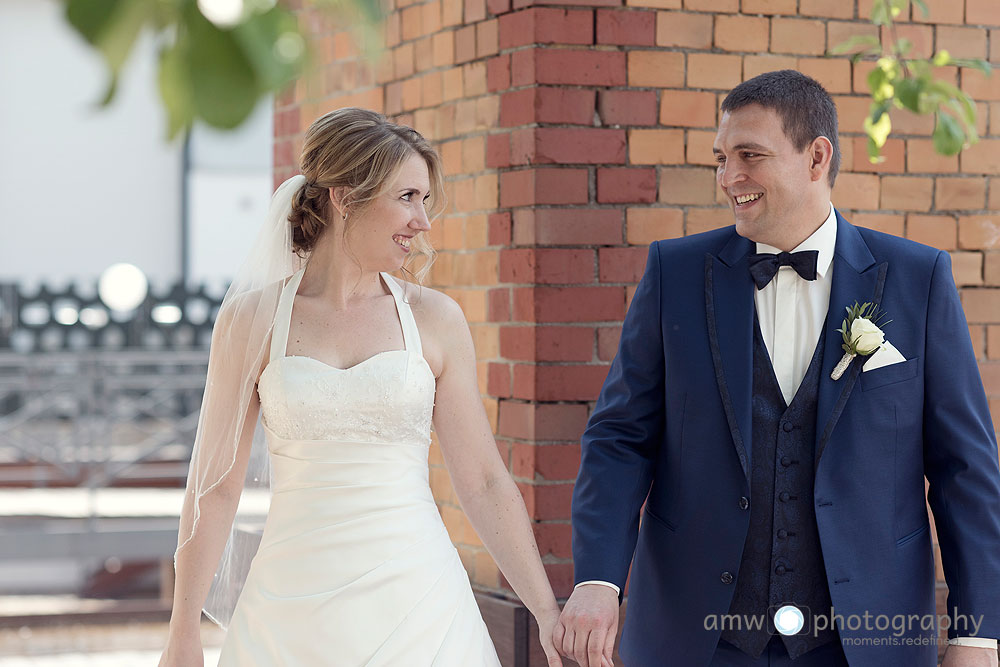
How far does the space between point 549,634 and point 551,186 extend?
1.36 m

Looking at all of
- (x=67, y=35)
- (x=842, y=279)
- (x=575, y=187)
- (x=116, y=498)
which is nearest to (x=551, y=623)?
(x=842, y=279)

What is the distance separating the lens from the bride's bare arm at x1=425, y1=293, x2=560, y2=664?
9.61 ft

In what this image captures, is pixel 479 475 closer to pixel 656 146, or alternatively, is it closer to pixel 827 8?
pixel 656 146

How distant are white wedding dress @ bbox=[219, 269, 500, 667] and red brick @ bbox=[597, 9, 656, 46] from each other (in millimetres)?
1270

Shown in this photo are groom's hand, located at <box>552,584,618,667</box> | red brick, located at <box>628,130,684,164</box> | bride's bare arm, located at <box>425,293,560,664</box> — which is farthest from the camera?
red brick, located at <box>628,130,684,164</box>

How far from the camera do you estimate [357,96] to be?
4594 millimetres

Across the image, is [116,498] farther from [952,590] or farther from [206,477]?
[952,590]

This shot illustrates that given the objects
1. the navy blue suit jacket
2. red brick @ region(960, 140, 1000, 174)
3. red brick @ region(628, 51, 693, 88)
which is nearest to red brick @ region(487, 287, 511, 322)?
red brick @ region(628, 51, 693, 88)

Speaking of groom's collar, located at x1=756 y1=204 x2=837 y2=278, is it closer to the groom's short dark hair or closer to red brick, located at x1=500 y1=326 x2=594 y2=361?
the groom's short dark hair

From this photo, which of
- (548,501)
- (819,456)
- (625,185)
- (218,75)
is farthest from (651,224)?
(218,75)

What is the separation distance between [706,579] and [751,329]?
1.73ft

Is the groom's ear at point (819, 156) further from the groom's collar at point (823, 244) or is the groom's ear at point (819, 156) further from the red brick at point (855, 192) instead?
the red brick at point (855, 192)

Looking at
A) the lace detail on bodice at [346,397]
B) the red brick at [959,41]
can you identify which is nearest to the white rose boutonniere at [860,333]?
the lace detail on bodice at [346,397]

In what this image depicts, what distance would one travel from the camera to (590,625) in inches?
102
